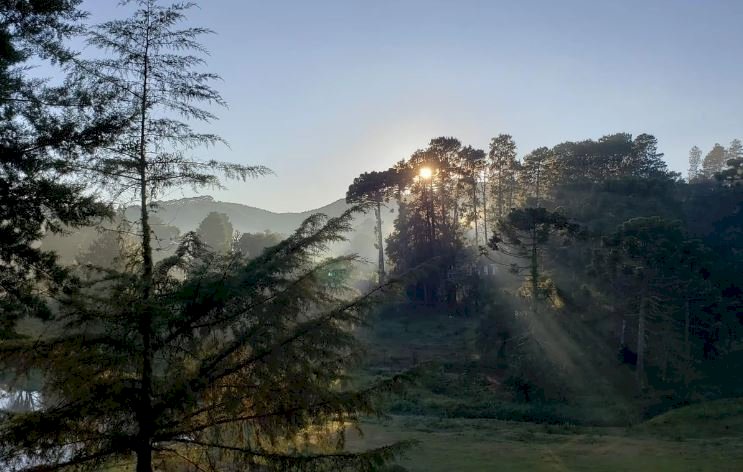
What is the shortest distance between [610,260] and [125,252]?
3040cm

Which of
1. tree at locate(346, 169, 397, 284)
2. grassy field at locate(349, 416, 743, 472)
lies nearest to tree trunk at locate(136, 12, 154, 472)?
grassy field at locate(349, 416, 743, 472)

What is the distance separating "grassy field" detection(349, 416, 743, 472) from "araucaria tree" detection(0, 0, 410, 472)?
7.41 meters

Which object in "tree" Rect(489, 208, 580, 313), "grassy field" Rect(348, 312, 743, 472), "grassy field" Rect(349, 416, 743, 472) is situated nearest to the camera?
"grassy field" Rect(349, 416, 743, 472)

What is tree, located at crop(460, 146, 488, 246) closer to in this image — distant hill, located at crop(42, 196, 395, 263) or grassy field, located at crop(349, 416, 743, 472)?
distant hill, located at crop(42, 196, 395, 263)

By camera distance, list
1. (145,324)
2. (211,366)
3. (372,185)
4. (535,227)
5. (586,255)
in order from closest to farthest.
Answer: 1. (145,324)
2. (211,366)
3. (535,227)
4. (586,255)
5. (372,185)

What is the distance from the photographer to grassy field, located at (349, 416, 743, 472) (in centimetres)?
1725

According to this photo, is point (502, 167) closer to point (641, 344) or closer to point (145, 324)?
point (641, 344)

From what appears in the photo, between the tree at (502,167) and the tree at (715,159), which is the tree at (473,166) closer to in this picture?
the tree at (502,167)

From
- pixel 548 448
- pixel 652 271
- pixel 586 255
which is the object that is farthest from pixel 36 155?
pixel 586 255

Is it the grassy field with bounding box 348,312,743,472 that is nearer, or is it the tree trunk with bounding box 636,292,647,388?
the grassy field with bounding box 348,312,743,472

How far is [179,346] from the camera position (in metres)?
8.55

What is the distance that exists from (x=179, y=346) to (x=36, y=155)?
495cm

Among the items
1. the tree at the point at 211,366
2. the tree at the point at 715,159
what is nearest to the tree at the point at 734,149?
the tree at the point at 715,159

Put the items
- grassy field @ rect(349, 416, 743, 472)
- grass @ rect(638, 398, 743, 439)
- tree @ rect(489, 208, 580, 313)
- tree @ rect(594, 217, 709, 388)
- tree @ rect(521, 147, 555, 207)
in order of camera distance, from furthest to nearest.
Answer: tree @ rect(521, 147, 555, 207) < tree @ rect(489, 208, 580, 313) < tree @ rect(594, 217, 709, 388) < grass @ rect(638, 398, 743, 439) < grassy field @ rect(349, 416, 743, 472)
